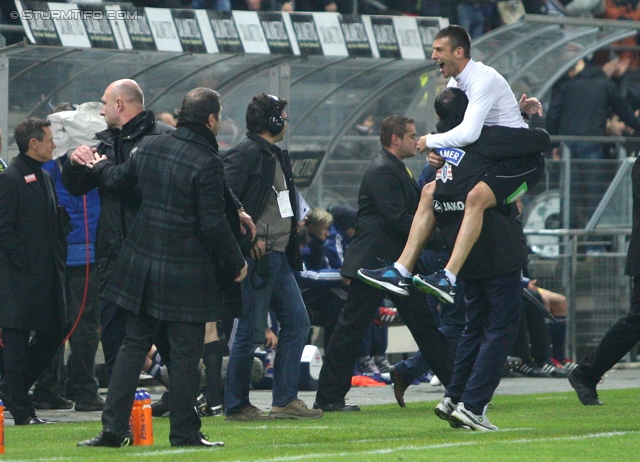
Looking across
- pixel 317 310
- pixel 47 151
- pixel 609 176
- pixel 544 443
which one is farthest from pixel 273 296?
pixel 609 176

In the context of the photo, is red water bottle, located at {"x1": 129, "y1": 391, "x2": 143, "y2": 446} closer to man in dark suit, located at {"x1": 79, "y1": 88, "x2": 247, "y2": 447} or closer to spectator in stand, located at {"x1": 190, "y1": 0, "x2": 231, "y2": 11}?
man in dark suit, located at {"x1": 79, "y1": 88, "x2": 247, "y2": 447}

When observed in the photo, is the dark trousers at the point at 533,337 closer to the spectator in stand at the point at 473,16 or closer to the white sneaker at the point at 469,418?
the white sneaker at the point at 469,418

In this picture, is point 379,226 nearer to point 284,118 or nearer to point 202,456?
point 284,118

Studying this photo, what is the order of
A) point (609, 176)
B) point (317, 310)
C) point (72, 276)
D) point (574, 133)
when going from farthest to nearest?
point (574, 133) → point (609, 176) → point (317, 310) → point (72, 276)

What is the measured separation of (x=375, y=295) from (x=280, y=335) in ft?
3.02

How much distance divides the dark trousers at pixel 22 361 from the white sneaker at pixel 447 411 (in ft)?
9.91

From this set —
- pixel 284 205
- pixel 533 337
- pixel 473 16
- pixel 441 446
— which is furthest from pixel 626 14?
pixel 441 446

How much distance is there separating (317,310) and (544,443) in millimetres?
6345

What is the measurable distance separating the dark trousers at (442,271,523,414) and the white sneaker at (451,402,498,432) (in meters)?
0.03

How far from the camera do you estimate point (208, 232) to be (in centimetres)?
722

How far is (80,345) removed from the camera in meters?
10.8

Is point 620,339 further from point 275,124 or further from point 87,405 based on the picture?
point 87,405

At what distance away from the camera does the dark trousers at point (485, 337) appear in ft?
26.2

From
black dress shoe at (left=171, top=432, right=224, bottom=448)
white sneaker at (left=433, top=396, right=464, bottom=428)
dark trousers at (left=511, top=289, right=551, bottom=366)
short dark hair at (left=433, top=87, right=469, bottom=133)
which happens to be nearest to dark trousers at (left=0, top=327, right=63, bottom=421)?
black dress shoe at (left=171, top=432, right=224, bottom=448)
